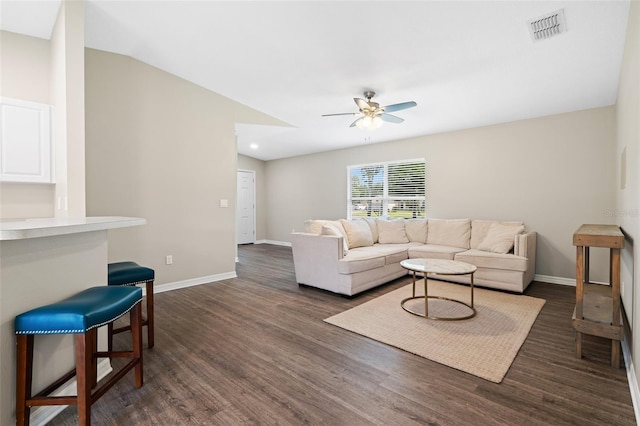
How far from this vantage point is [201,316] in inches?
122

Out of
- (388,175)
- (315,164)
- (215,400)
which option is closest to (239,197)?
(315,164)

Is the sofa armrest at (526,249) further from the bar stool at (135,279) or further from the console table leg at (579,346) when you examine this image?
the bar stool at (135,279)

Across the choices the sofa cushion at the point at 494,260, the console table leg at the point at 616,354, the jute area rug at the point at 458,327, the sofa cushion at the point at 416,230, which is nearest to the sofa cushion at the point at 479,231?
the sofa cushion at the point at 494,260

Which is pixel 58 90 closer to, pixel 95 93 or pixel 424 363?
pixel 95 93

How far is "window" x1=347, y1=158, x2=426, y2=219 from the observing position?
5.87 meters

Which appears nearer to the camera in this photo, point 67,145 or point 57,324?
point 57,324

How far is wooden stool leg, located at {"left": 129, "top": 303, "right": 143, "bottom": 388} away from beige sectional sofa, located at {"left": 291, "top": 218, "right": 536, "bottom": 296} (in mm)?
2289

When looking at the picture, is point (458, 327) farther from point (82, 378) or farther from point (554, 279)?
point (82, 378)

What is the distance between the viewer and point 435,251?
447 centimetres

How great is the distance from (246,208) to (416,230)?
497 centimetres

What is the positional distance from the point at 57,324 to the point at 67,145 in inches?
71.2

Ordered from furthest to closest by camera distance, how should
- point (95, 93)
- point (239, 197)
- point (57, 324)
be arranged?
point (239, 197) < point (95, 93) < point (57, 324)

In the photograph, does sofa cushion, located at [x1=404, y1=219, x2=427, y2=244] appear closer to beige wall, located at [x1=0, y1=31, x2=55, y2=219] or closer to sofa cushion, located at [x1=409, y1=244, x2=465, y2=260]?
sofa cushion, located at [x1=409, y1=244, x2=465, y2=260]

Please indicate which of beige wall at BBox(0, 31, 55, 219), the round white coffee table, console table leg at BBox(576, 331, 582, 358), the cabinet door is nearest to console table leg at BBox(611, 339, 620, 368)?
console table leg at BBox(576, 331, 582, 358)
